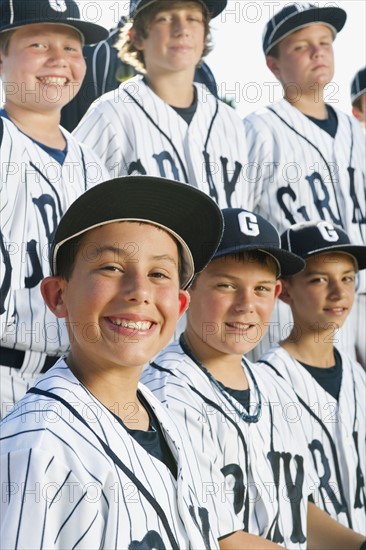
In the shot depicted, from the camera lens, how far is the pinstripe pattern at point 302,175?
4.66 meters

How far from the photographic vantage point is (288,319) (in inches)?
178

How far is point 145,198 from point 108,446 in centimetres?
59

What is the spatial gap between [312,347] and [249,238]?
807 mm

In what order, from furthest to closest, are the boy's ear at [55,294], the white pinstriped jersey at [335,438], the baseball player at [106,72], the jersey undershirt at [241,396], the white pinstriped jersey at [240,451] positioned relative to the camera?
the baseball player at [106,72]
the white pinstriped jersey at [335,438]
the jersey undershirt at [241,396]
the white pinstriped jersey at [240,451]
the boy's ear at [55,294]

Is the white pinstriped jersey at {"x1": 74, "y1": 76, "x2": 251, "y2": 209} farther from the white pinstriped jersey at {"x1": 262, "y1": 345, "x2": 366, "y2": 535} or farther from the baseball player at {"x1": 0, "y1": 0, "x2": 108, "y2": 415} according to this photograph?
the white pinstriped jersey at {"x1": 262, "y1": 345, "x2": 366, "y2": 535}

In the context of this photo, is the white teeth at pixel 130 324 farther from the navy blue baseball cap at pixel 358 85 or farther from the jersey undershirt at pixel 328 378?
the navy blue baseball cap at pixel 358 85

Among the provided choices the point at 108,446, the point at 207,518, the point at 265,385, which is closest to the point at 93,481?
the point at 108,446

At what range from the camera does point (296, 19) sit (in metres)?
4.92

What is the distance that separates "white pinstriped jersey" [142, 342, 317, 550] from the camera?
306 centimetres

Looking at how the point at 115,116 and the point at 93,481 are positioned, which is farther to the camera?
the point at 115,116

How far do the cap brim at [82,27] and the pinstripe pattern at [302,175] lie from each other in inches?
41.5

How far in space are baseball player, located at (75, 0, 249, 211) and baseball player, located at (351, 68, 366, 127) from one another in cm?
136

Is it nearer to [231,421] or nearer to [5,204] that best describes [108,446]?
[231,421]

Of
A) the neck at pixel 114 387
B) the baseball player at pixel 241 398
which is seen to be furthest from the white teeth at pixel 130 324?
the baseball player at pixel 241 398
